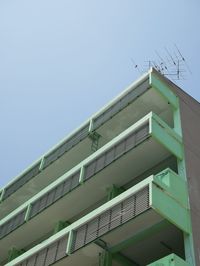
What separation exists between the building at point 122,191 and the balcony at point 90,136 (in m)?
0.04

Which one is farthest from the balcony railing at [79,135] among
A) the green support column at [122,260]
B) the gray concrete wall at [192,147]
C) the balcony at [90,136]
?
the green support column at [122,260]

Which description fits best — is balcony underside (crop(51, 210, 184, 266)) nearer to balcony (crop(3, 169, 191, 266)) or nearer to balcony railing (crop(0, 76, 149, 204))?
balcony (crop(3, 169, 191, 266))

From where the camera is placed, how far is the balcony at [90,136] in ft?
59.6

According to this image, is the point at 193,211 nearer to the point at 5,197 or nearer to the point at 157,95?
the point at 157,95

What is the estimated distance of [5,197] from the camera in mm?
23016

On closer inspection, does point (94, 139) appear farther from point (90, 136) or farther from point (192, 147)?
point (192, 147)

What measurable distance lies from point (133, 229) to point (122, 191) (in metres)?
3.61

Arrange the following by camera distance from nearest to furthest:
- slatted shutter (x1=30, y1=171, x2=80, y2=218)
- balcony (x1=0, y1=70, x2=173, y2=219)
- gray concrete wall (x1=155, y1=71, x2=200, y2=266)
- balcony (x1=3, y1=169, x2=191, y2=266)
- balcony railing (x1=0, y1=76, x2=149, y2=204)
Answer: balcony (x1=3, y1=169, x2=191, y2=266)
gray concrete wall (x1=155, y1=71, x2=200, y2=266)
slatted shutter (x1=30, y1=171, x2=80, y2=218)
balcony (x1=0, y1=70, x2=173, y2=219)
balcony railing (x1=0, y1=76, x2=149, y2=204)

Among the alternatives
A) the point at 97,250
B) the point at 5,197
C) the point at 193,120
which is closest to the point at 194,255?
the point at 97,250

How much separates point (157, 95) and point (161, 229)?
20.1 ft

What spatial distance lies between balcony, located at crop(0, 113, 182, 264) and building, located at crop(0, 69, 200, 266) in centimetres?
3

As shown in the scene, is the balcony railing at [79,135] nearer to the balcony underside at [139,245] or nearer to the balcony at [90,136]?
the balcony at [90,136]

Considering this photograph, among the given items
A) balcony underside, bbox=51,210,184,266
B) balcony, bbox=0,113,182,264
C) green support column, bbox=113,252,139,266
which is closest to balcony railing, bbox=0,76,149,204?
balcony, bbox=0,113,182,264

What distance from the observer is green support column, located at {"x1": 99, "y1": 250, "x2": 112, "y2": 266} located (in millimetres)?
13508
